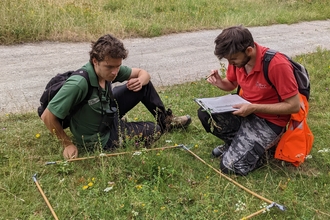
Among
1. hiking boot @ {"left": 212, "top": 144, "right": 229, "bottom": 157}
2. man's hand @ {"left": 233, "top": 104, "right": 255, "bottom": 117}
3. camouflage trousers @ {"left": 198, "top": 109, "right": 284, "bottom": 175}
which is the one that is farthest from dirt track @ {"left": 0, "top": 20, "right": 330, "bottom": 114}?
man's hand @ {"left": 233, "top": 104, "right": 255, "bottom": 117}

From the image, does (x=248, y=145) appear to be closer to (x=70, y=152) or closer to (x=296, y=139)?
(x=296, y=139)

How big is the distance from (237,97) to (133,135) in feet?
3.65

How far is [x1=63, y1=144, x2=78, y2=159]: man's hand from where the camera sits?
3463 millimetres

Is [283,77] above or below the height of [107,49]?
below

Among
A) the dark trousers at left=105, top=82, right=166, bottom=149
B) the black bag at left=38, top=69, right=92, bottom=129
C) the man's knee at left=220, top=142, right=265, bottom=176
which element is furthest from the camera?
the dark trousers at left=105, top=82, right=166, bottom=149

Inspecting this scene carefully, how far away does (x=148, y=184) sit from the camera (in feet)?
10.2

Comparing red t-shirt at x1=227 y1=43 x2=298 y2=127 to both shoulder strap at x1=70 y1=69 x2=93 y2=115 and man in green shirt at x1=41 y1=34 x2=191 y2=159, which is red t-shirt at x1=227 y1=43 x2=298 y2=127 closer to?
man in green shirt at x1=41 y1=34 x2=191 y2=159

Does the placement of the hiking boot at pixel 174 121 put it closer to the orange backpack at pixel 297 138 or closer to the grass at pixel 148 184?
the grass at pixel 148 184

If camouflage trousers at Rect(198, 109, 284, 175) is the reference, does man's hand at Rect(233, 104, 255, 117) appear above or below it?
above

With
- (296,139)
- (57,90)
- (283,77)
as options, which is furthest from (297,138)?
(57,90)

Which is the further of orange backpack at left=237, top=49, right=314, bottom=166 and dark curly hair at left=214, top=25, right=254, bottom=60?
orange backpack at left=237, top=49, right=314, bottom=166

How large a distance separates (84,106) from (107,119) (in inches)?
11.1

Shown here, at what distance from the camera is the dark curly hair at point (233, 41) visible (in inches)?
121

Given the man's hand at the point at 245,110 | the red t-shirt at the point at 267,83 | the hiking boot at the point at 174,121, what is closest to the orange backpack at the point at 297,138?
the red t-shirt at the point at 267,83
